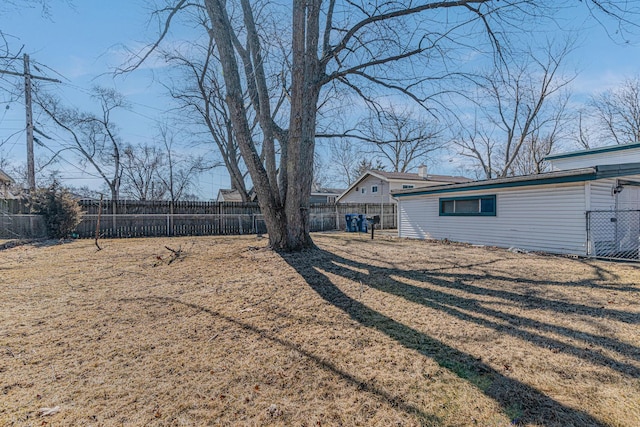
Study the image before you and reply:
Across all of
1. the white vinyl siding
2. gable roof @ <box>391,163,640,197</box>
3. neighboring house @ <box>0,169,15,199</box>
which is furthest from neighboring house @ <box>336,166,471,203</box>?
neighboring house @ <box>0,169,15,199</box>

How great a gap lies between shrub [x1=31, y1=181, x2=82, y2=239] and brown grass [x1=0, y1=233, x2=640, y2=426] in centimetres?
722

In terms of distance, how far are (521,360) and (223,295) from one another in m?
3.51

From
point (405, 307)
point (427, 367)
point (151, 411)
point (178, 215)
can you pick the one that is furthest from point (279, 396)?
point (178, 215)

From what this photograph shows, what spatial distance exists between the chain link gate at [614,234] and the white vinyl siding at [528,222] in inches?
9.0

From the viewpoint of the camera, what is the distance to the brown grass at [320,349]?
74.4 inches

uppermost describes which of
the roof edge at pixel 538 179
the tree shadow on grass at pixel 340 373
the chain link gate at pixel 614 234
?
the roof edge at pixel 538 179

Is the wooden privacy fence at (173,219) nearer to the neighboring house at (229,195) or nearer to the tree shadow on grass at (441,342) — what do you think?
the tree shadow on grass at (441,342)

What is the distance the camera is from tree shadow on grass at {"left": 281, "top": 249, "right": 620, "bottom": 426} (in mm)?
1866

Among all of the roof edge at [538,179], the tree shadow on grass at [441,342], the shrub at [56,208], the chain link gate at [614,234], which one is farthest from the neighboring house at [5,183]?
the chain link gate at [614,234]

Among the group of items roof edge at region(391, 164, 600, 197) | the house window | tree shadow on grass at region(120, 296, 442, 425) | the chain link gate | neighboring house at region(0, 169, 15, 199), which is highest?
neighboring house at region(0, 169, 15, 199)

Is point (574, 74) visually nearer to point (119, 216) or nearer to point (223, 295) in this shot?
point (223, 295)

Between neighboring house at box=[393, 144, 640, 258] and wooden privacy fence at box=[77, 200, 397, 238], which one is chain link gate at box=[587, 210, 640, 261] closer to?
neighboring house at box=[393, 144, 640, 258]

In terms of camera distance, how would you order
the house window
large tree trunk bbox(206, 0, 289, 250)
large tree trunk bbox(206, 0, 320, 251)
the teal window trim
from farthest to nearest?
the house window, the teal window trim, large tree trunk bbox(206, 0, 289, 250), large tree trunk bbox(206, 0, 320, 251)

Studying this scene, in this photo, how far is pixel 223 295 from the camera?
4.25 metres
